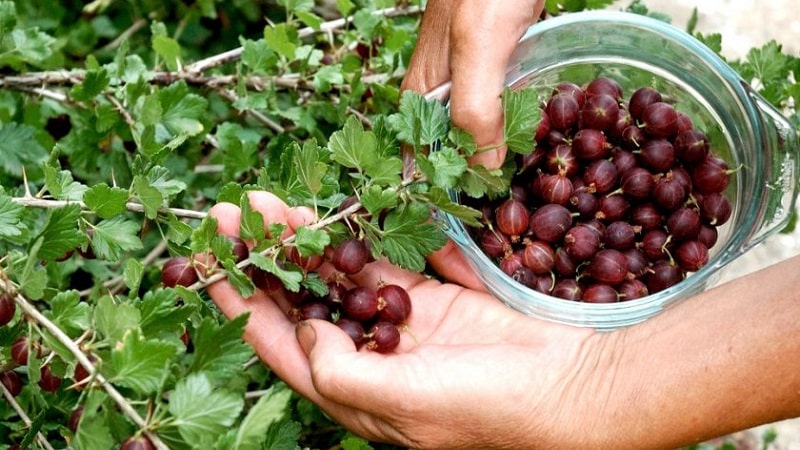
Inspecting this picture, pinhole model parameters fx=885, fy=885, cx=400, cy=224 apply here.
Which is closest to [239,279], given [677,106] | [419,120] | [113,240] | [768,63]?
[113,240]

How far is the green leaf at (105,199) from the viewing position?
0.96m

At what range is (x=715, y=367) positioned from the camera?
927 mm

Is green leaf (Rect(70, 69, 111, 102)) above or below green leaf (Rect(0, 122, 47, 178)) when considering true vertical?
above

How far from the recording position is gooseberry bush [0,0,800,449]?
0.80m

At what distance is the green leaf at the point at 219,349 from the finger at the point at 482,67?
0.40 metres

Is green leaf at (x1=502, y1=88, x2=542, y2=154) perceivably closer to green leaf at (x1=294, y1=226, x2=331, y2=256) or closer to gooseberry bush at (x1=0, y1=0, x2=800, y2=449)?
gooseberry bush at (x1=0, y1=0, x2=800, y2=449)

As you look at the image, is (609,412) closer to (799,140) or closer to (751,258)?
(799,140)

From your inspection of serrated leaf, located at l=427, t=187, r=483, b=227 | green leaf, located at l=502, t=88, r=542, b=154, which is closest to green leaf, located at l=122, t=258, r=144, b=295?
serrated leaf, located at l=427, t=187, r=483, b=227

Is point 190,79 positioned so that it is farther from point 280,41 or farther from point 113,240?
point 113,240

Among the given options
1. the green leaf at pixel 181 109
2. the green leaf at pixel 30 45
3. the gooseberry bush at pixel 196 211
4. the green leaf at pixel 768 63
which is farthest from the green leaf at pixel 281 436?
the green leaf at pixel 768 63

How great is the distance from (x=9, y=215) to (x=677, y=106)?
0.94m

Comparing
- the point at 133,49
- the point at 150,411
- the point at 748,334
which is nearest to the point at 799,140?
the point at 748,334

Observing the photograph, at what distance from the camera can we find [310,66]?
1.42m

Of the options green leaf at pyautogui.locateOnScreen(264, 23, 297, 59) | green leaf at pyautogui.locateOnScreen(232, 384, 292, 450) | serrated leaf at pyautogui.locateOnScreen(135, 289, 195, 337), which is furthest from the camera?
green leaf at pyautogui.locateOnScreen(264, 23, 297, 59)
